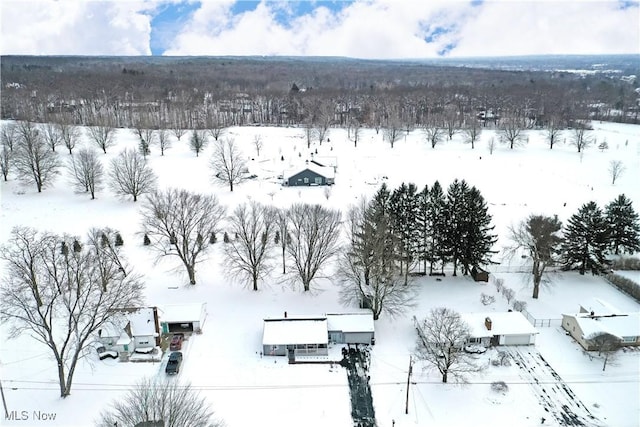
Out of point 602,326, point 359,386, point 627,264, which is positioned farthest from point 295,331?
point 627,264

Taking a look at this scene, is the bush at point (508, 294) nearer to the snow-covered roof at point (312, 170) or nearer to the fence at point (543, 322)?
the fence at point (543, 322)

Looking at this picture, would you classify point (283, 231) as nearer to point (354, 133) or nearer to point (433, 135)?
point (433, 135)

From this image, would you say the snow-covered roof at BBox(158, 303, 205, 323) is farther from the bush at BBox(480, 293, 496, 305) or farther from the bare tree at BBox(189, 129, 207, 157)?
the bare tree at BBox(189, 129, 207, 157)

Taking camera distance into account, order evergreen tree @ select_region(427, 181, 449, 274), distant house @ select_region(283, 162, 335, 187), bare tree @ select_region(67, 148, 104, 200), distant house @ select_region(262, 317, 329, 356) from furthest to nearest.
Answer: distant house @ select_region(283, 162, 335, 187) → bare tree @ select_region(67, 148, 104, 200) → evergreen tree @ select_region(427, 181, 449, 274) → distant house @ select_region(262, 317, 329, 356)

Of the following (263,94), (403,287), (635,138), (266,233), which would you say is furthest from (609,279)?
(263,94)

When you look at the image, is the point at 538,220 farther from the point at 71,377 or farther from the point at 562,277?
the point at 71,377

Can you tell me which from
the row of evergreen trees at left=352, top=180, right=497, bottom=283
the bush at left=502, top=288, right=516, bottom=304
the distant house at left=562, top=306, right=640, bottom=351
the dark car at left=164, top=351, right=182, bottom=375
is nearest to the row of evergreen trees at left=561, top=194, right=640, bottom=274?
the bush at left=502, top=288, right=516, bottom=304
